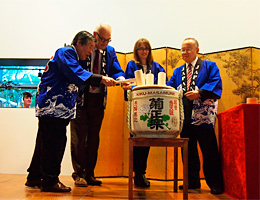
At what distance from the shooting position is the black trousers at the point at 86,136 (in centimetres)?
287

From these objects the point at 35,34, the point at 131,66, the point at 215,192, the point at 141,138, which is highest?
the point at 35,34

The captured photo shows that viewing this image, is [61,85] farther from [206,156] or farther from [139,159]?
[206,156]

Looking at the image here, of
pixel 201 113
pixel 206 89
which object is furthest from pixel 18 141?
pixel 206 89

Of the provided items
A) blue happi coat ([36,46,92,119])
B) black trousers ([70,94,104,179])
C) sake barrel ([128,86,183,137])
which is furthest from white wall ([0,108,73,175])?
sake barrel ([128,86,183,137])

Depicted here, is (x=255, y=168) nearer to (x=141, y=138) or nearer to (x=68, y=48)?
(x=141, y=138)

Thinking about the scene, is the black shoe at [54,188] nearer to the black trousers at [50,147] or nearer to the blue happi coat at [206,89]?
the black trousers at [50,147]

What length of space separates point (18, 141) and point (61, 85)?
2.19 meters

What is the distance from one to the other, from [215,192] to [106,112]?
172 cm

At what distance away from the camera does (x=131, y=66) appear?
3.04 m

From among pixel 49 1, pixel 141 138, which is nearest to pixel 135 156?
pixel 141 138

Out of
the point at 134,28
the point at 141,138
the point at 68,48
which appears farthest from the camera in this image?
the point at 134,28

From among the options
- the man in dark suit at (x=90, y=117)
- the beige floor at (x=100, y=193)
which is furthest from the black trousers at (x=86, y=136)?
the beige floor at (x=100, y=193)

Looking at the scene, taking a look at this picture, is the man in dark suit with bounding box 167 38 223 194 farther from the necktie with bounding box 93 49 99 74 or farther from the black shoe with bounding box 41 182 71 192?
the black shoe with bounding box 41 182 71 192

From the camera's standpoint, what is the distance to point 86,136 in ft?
9.95
